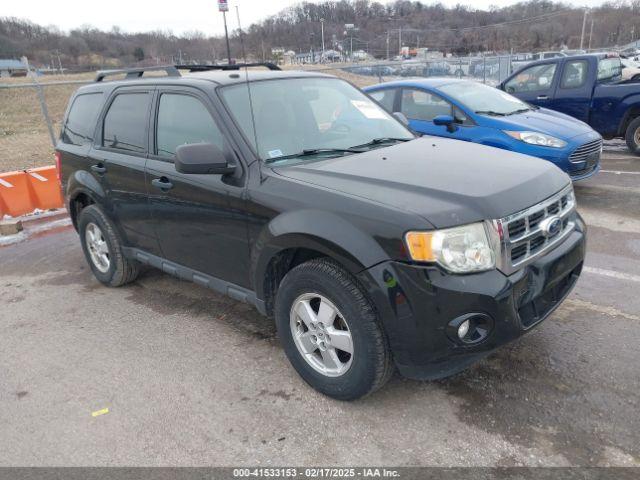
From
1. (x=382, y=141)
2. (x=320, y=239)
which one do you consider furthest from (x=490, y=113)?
(x=320, y=239)

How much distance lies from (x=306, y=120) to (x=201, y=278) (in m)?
1.36

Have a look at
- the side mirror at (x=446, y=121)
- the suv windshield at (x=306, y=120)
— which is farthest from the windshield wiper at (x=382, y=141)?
the side mirror at (x=446, y=121)

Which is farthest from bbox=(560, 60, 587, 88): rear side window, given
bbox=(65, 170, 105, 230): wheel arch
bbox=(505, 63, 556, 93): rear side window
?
bbox=(65, 170, 105, 230): wheel arch

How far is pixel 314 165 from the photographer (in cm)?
316

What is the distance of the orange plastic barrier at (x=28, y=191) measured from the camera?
7.39m

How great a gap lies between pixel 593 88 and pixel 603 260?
5.53 metres

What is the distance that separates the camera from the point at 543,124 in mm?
6695

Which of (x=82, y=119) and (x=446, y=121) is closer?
(x=82, y=119)

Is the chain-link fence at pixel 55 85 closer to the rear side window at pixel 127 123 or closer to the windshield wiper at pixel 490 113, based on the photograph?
the windshield wiper at pixel 490 113

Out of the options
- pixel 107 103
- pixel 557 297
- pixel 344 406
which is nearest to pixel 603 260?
pixel 557 297

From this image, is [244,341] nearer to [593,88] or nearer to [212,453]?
[212,453]

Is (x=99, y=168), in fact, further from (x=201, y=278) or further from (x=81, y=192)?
(x=201, y=278)

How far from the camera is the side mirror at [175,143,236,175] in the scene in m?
3.05

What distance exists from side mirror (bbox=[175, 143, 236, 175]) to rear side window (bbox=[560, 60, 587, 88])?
8210mm
